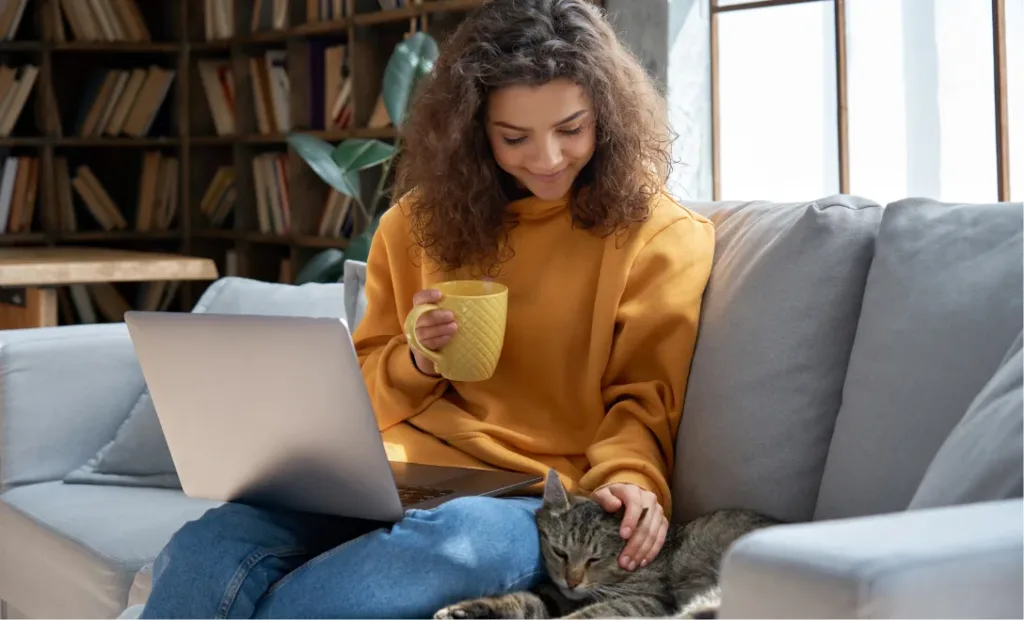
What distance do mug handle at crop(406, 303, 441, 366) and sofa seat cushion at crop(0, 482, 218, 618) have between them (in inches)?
27.9

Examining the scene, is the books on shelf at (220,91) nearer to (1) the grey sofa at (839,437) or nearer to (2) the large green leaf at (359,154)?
(2) the large green leaf at (359,154)

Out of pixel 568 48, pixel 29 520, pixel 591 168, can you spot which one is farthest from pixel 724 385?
pixel 29 520

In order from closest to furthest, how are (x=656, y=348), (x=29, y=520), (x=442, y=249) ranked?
(x=656, y=348)
(x=442, y=249)
(x=29, y=520)

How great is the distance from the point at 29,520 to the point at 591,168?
1.24 meters

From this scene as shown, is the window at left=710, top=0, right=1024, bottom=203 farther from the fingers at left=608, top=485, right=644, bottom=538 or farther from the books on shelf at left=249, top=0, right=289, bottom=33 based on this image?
the books on shelf at left=249, top=0, right=289, bottom=33

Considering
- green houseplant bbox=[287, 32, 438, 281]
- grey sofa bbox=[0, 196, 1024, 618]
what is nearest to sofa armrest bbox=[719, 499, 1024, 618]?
grey sofa bbox=[0, 196, 1024, 618]

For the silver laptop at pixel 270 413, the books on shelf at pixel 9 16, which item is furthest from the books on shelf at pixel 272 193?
the silver laptop at pixel 270 413

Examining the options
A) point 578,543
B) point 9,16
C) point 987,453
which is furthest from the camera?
point 9,16

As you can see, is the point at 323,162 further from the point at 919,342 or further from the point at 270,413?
the point at 919,342

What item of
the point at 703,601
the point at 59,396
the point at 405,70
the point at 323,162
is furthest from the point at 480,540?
the point at 323,162

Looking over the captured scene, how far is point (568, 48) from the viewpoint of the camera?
1.72m

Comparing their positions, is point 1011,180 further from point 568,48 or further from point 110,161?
point 110,161

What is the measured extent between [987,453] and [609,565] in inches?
22.0

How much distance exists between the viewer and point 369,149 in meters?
3.50
